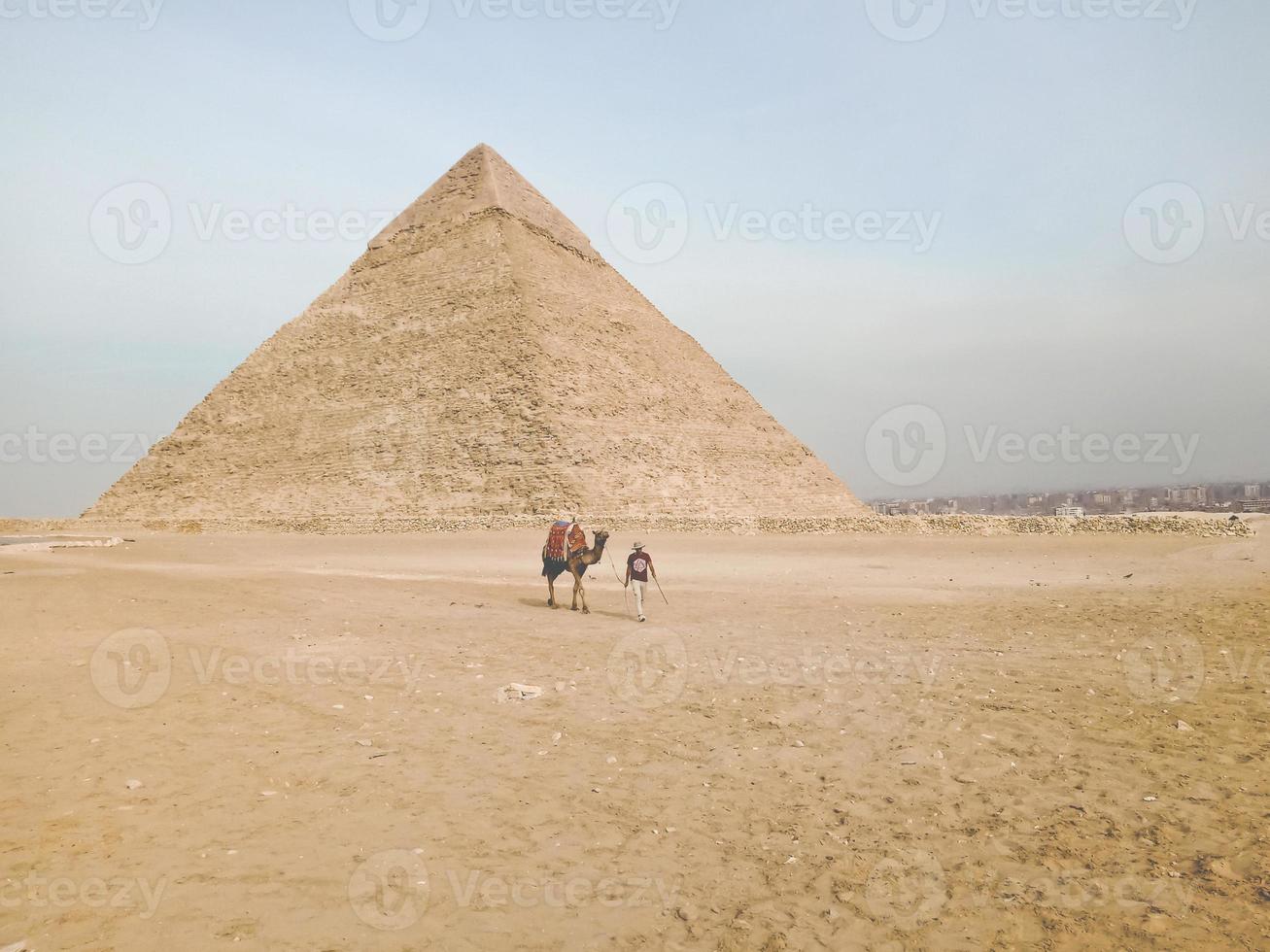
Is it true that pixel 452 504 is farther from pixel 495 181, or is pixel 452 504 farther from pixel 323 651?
pixel 495 181

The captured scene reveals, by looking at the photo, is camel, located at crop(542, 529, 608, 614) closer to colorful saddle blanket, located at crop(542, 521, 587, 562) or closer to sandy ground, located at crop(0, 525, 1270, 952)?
colorful saddle blanket, located at crop(542, 521, 587, 562)

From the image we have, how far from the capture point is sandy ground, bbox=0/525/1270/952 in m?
2.95

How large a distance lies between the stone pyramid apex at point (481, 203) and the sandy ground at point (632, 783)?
58.4m

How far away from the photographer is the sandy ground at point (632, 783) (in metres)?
2.95

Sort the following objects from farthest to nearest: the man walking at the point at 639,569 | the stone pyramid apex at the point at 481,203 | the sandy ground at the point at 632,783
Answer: the stone pyramid apex at the point at 481,203, the man walking at the point at 639,569, the sandy ground at the point at 632,783

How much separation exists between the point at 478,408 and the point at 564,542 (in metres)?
35.2

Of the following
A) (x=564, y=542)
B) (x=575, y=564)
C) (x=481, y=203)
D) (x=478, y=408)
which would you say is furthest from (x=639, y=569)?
(x=481, y=203)

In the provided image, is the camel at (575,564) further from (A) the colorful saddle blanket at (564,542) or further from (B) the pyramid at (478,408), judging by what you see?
(B) the pyramid at (478,408)

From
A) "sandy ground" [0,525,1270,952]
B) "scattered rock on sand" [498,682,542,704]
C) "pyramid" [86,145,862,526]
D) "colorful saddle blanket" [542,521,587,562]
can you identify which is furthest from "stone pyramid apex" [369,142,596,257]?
"scattered rock on sand" [498,682,542,704]

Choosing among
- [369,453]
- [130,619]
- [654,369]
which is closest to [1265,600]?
[130,619]

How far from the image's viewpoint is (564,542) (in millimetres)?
10625

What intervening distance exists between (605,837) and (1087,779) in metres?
2.70

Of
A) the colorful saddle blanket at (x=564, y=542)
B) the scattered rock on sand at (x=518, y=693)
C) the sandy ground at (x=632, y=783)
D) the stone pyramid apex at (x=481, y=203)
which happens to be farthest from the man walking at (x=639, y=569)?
the stone pyramid apex at (x=481, y=203)

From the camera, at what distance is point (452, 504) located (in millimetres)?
38156
